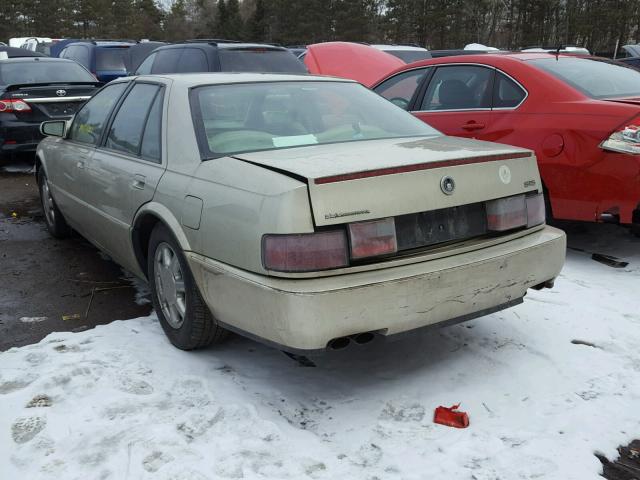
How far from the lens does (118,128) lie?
4.36 meters

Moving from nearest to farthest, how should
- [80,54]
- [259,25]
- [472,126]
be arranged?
[472,126], [80,54], [259,25]

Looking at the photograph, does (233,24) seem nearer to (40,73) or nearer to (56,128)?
(40,73)

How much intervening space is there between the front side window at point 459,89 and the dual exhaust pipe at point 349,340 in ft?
11.2

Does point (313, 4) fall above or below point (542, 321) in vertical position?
above

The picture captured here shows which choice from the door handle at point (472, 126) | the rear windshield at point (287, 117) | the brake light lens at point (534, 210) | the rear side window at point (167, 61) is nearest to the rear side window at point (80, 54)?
the rear side window at point (167, 61)

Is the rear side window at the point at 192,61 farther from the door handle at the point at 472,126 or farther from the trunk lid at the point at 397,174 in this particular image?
the trunk lid at the point at 397,174

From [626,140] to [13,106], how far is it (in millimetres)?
7768

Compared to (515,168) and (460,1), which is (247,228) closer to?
(515,168)

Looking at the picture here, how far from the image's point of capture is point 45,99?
8.89 m

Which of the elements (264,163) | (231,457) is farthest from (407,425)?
(264,163)

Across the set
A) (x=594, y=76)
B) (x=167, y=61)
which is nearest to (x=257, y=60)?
(x=167, y=61)

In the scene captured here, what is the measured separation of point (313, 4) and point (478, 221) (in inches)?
2104

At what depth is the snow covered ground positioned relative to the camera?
2.54m

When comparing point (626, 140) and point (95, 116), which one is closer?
point (626, 140)
